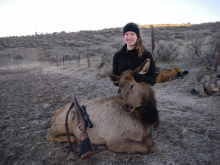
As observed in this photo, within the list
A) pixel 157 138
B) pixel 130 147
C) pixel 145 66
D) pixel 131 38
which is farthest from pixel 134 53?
pixel 130 147

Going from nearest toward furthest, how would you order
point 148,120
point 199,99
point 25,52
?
point 148,120 < point 199,99 < point 25,52

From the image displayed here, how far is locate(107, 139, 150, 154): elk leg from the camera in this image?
255cm

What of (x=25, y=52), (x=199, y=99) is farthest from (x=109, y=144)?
(x=25, y=52)

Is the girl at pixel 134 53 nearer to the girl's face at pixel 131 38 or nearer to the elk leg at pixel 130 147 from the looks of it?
the girl's face at pixel 131 38

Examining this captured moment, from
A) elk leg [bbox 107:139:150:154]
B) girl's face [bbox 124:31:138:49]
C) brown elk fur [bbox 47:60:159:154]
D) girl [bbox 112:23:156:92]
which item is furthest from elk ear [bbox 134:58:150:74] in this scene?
elk leg [bbox 107:139:150:154]

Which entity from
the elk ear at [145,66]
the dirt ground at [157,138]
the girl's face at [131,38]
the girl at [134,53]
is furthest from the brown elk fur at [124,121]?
the girl's face at [131,38]

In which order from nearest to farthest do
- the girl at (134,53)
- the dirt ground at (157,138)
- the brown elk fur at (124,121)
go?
the dirt ground at (157,138)
the brown elk fur at (124,121)
the girl at (134,53)

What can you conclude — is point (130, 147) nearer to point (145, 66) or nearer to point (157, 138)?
point (157, 138)

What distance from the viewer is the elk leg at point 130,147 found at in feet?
8.38

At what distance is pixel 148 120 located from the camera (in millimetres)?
2914

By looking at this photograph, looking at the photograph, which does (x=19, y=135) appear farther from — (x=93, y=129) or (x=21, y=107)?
(x=21, y=107)

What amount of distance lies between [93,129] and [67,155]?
66 cm

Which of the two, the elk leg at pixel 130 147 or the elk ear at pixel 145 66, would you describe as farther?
the elk ear at pixel 145 66

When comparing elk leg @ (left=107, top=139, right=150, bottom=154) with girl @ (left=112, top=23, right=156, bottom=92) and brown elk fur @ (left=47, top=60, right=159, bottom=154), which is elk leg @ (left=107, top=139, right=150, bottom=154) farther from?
girl @ (left=112, top=23, right=156, bottom=92)
